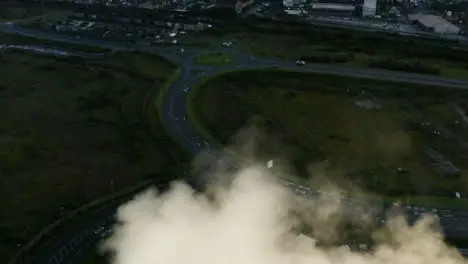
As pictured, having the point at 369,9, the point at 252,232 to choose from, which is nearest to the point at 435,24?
the point at 369,9

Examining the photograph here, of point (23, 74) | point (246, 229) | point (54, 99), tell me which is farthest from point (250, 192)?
point (23, 74)

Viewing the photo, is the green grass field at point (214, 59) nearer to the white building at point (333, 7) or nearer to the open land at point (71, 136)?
the open land at point (71, 136)

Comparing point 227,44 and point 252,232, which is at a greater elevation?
point 227,44

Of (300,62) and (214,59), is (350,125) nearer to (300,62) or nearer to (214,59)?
(300,62)

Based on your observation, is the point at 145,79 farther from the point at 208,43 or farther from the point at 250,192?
the point at 250,192

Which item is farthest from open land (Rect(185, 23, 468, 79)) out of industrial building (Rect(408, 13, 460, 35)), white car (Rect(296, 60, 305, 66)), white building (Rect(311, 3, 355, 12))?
white building (Rect(311, 3, 355, 12))

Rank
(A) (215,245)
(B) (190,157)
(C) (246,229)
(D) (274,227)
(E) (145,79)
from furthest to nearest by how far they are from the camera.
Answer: (E) (145,79), (B) (190,157), (D) (274,227), (C) (246,229), (A) (215,245)
